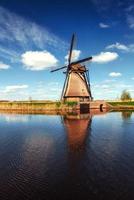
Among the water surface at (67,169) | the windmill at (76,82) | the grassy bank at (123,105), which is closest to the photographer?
the water surface at (67,169)

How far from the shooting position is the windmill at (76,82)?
73.9 m

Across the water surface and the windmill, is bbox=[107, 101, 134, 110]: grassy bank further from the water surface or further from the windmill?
the water surface

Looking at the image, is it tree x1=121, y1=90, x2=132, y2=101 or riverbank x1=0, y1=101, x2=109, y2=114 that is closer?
riverbank x1=0, y1=101, x2=109, y2=114

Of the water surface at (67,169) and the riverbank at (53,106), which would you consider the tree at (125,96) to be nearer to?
the riverbank at (53,106)

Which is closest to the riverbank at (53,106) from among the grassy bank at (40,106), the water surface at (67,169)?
the grassy bank at (40,106)

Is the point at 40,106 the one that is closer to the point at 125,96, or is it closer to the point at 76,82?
the point at 76,82

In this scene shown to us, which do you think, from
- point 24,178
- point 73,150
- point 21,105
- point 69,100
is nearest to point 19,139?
point 73,150

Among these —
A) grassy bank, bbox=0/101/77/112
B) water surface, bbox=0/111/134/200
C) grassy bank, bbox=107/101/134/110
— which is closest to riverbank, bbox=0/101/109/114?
grassy bank, bbox=0/101/77/112

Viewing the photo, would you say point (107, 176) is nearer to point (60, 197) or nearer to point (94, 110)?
point (60, 197)

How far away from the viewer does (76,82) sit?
74.1m

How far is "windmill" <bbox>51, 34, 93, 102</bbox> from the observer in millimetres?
73875

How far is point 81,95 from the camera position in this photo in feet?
246

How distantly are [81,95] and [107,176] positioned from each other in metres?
59.3

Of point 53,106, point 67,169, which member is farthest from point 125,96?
point 67,169
